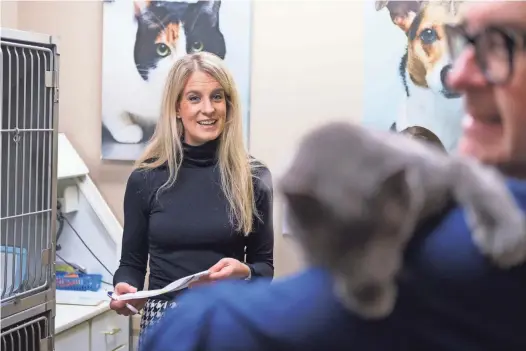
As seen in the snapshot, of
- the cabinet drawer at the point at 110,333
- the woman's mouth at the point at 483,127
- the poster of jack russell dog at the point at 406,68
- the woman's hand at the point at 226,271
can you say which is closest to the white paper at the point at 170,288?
the woman's hand at the point at 226,271

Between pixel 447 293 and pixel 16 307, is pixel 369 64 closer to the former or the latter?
pixel 16 307

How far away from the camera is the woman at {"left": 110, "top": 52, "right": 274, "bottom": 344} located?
1612 mm

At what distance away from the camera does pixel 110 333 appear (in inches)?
88.4

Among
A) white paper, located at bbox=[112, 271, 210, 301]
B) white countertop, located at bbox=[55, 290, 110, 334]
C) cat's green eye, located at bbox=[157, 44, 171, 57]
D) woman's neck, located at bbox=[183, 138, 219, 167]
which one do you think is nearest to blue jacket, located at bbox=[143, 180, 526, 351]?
white paper, located at bbox=[112, 271, 210, 301]

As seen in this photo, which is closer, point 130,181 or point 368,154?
point 368,154

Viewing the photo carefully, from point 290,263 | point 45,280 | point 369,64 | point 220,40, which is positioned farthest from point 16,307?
point 369,64

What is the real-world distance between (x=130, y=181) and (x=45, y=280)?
Result: 1.16ft

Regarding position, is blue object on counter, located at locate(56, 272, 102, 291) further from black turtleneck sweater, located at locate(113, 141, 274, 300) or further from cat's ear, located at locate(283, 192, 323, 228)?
cat's ear, located at locate(283, 192, 323, 228)

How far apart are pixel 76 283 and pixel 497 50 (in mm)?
2160

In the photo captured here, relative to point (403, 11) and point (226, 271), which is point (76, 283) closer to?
point (226, 271)

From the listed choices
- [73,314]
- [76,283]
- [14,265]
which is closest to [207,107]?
[14,265]

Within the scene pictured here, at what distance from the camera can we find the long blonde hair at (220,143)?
65.4 inches

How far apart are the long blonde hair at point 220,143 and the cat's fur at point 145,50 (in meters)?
0.61

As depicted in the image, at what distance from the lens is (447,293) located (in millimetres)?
365
